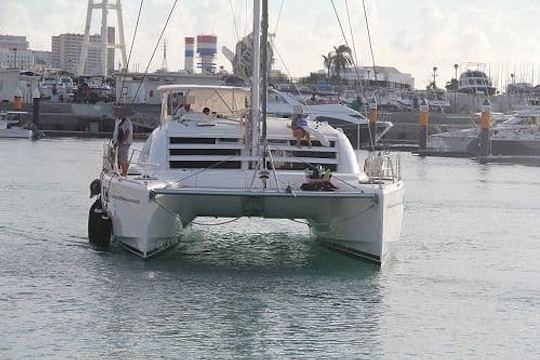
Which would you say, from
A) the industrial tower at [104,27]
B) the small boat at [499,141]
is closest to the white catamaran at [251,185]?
Answer: the small boat at [499,141]

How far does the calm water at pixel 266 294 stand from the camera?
39.8 feet

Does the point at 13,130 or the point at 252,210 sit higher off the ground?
the point at 13,130

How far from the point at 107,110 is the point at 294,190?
56.1m

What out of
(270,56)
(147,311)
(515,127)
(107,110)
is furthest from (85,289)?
(107,110)

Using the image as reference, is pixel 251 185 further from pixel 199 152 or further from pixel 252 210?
pixel 199 152

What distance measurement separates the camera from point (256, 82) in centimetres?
1823

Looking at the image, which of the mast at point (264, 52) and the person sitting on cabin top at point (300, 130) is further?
the person sitting on cabin top at point (300, 130)

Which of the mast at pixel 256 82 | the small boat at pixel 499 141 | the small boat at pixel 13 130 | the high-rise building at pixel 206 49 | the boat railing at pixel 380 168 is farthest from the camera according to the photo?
the high-rise building at pixel 206 49

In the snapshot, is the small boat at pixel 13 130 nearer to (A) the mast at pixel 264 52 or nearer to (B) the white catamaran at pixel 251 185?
(B) the white catamaran at pixel 251 185

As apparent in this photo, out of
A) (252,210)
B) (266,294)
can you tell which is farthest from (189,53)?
(266,294)

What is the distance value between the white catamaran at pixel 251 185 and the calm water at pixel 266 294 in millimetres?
547

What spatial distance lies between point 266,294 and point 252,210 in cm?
249

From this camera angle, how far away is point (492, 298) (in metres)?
15.1

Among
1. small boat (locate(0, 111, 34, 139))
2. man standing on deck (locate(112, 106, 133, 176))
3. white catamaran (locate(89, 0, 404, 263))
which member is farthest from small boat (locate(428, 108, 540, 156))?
man standing on deck (locate(112, 106, 133, 176))
